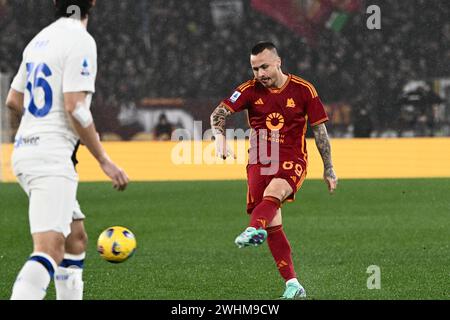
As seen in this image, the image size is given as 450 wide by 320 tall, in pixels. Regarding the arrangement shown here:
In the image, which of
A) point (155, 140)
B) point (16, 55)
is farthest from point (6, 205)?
point (16, 55)

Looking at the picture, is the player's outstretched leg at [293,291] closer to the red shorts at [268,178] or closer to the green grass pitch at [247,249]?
the green grass pitch at [247,249]

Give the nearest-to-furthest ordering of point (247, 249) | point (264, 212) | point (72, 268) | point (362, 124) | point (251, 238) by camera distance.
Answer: point (72, 268) < point (251, 238) < point (264, 212) < point (247, 249) < point (362, 124)

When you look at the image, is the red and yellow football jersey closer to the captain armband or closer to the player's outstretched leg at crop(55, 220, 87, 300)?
the player's outstretched leg at crop(55, 220, 87, 300)

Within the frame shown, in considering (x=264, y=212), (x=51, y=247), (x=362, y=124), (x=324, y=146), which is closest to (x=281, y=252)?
(x=264, y=212)

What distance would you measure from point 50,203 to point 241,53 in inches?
753

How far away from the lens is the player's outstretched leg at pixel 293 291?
769 centimetres

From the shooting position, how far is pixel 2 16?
2514cm

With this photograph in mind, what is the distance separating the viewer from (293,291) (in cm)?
772

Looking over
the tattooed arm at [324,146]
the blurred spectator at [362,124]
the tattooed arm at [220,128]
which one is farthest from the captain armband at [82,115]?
the blurred spectator at [362,124]

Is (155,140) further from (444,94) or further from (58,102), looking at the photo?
(58,102)

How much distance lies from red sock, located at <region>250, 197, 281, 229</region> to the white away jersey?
6.87 ft

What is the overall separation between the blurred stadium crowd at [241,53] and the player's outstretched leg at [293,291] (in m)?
14.8

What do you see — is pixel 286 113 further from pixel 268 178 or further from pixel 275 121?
pixel 268 178

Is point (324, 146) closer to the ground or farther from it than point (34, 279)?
farther from it
